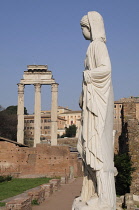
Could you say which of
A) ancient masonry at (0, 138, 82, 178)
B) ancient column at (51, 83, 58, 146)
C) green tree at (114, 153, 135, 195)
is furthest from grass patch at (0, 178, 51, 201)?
ancient column at (51, 83, 58, 146)

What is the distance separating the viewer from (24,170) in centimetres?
3019

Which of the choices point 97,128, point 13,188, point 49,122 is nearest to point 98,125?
point 97,128

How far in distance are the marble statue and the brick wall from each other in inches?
1006

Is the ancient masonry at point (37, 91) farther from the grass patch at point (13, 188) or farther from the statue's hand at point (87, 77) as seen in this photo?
the statue's hand at point (87, 77)

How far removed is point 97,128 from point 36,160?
26.5 m

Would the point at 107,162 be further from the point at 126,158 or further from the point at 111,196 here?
the point at 126,158

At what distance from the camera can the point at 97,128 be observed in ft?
13.9

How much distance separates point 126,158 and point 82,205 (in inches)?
362

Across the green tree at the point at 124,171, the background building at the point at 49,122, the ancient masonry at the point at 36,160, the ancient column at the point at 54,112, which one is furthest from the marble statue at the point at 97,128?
the background building at the point at 49,122

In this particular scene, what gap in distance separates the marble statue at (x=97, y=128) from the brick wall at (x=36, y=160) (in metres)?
25.6

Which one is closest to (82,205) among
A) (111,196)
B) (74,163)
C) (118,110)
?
(111,196)

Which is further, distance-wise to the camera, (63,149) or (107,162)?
(63,149)

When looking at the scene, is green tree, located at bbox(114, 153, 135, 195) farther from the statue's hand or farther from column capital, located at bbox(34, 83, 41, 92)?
column capital, located at bbox(34, 83, 41, 92)

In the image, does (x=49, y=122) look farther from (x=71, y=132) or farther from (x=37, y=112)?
(x=37, y=112)
